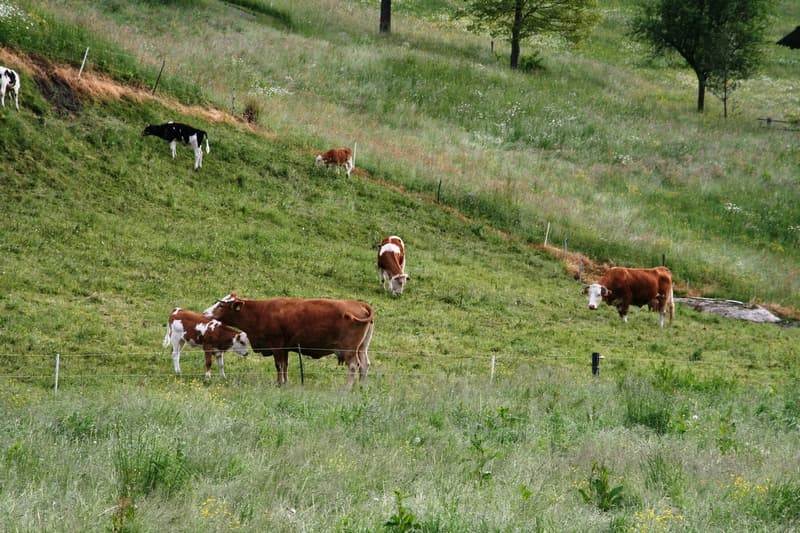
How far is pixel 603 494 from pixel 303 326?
8630 millimetres

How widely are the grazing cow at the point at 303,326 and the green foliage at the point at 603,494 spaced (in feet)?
26.0

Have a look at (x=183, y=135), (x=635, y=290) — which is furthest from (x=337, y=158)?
(x=635, y=290)

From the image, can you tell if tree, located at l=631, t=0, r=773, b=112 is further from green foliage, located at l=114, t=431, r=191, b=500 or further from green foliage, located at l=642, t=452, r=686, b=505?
green foliage, located at l=114, t=431, r=191, b=500

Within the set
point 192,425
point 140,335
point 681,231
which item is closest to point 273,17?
point 681,231

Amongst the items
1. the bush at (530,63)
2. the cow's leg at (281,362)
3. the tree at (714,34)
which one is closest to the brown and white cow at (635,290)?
the cow's leg at (281,362)

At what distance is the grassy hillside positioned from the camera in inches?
1373

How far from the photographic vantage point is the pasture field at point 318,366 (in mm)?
8062

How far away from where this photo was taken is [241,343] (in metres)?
16.4

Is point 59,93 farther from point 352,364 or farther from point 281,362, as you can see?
point 352,364

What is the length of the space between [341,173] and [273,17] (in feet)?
80.5

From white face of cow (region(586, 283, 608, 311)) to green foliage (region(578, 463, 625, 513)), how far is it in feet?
57.8

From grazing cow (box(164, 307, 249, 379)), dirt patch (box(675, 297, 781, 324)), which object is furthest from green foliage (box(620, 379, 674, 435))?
dirt patch (box(675, 297, 781, 324))

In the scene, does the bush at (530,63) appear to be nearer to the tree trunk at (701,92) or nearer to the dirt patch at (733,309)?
the tree trunk at (701,92)

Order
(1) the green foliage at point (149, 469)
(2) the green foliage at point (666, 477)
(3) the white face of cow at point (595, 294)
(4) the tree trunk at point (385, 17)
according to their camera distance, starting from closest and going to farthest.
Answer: (1) the green foliage at point (149, 469), (2) the green foliage at point (666, 477), (3) the white face of cow at point (595, 294), (4) the tree trunk at point (385, 17)
